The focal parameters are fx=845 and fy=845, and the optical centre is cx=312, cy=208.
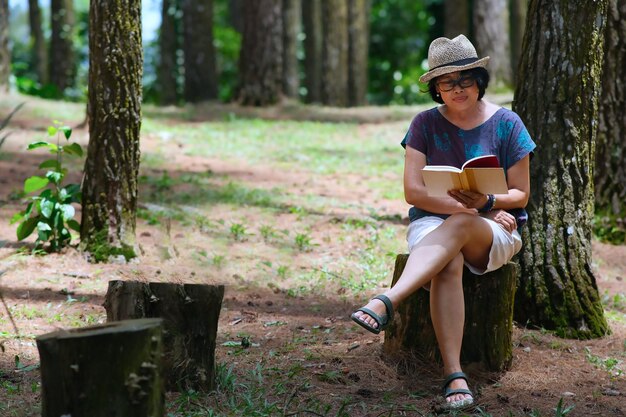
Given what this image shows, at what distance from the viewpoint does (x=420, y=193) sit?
456cm

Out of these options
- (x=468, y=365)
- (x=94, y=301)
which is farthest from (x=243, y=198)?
(x=468, y=365)

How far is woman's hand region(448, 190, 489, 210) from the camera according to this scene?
171 inches

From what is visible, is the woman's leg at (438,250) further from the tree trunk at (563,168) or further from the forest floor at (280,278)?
the tree trunk at (563,168)

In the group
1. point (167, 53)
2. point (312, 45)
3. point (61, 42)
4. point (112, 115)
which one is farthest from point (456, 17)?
point (112, 115)

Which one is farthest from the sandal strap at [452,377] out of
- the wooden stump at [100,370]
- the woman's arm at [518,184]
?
the wooden stump at [100,370]

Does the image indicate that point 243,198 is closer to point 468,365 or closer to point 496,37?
point 468,365

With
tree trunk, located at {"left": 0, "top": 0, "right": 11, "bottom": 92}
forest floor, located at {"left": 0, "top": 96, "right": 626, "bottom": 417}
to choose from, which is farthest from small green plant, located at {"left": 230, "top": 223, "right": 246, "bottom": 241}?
tree trunk, located at {"left": 0, "top": 0, "right": 11, "bottom": 92}

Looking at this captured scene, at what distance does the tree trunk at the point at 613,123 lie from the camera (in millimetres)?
7391

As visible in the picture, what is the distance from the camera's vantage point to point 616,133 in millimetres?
7484

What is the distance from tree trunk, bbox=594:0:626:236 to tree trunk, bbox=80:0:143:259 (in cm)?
404

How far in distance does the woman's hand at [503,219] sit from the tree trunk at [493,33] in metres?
10.9

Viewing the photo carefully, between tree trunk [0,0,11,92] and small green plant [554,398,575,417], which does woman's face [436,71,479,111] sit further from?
tree trunk [0,0,11,92]

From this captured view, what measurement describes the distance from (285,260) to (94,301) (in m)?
1.86

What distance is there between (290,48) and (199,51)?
222 cm
